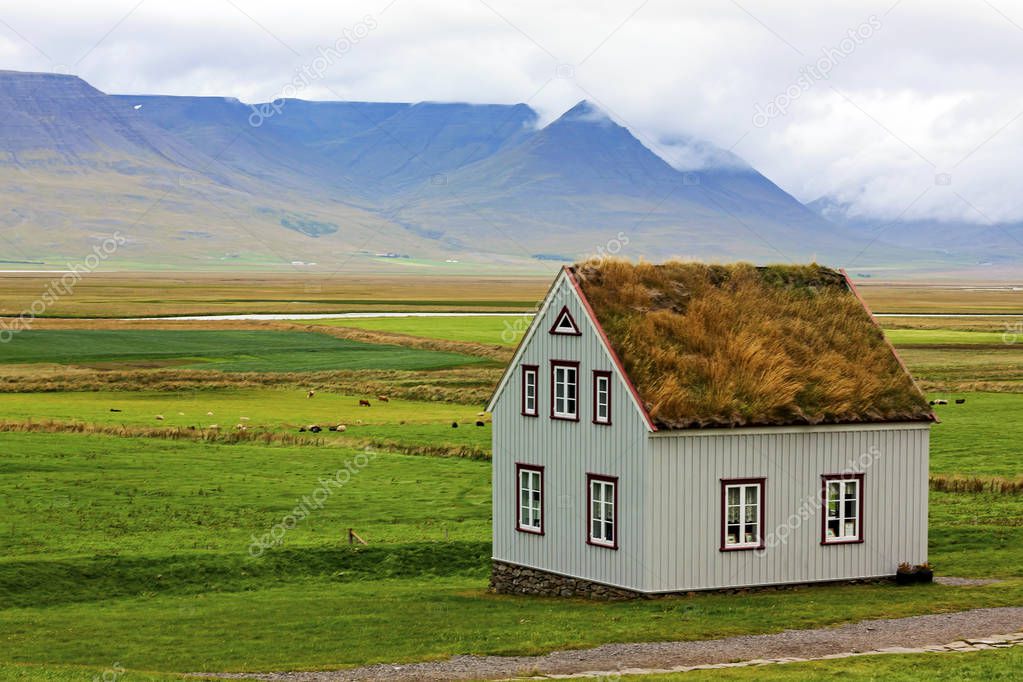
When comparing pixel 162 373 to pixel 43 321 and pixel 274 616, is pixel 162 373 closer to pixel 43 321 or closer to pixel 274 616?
pixel 43 321

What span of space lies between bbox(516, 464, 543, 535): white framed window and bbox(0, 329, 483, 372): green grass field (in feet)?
230

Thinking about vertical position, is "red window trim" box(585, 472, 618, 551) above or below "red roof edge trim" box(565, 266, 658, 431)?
below

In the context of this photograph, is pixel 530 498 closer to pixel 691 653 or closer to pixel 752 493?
pixel 752 493

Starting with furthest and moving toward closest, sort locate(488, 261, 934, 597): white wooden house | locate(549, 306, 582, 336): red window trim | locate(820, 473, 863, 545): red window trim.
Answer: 1. locate(549, 306, 582, 336): red window trim
2. locate(820, 473, 863, 545): red window trim
3. locate(488, 261, 934, 597): white wooden house

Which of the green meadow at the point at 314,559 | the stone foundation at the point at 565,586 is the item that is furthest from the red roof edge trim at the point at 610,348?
the green meadow at the point at 314,559

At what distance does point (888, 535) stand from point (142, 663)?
1997 centimetres

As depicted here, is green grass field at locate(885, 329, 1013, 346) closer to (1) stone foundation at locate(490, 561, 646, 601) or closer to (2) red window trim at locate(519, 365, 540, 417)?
(1) stone foundation at locate(490, 561, 646, 601)

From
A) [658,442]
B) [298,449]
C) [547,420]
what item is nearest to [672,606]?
[658,442]

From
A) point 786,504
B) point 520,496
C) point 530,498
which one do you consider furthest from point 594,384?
point 786,504

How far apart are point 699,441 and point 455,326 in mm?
125150

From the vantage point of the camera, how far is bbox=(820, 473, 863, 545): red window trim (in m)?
40.1

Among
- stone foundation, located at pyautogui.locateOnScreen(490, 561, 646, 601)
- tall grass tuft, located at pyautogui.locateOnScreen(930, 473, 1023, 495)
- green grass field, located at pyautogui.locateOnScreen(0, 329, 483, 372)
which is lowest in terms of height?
stone foundation, located at pyautogui.locateOnScreen(490, 561, 646, 601)

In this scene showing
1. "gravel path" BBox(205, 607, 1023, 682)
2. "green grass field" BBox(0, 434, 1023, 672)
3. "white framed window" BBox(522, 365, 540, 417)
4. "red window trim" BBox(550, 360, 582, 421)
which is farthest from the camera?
"white framed window" BBox(522, 365, 540, 417)

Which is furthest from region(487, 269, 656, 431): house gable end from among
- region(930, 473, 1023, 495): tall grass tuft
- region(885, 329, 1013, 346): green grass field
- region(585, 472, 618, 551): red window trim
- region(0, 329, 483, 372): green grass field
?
region(885, 329, 1013, 346): green grass field
